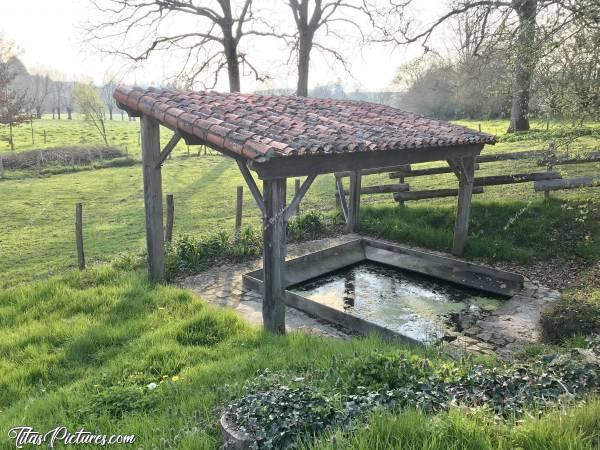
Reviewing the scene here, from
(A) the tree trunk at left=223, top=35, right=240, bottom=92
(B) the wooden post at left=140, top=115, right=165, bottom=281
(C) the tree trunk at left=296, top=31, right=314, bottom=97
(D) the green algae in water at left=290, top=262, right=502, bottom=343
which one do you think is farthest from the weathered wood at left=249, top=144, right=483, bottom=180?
(A) the tree trunk at left=223, top=35, right=240, bottom=92

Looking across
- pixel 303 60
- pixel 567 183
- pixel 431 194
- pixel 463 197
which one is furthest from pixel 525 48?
pixel 303 60

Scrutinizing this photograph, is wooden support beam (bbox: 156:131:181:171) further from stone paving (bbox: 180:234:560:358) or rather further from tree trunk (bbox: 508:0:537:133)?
tree trunk (bbox: 508:0:537:133)

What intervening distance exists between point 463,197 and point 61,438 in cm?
848

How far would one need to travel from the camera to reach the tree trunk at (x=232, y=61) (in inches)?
945

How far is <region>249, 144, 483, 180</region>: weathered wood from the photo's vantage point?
18.6 feet

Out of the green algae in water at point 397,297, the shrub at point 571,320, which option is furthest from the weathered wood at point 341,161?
the shrub at point 571,320

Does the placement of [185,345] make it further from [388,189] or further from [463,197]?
[388,189]

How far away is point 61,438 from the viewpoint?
144 inches

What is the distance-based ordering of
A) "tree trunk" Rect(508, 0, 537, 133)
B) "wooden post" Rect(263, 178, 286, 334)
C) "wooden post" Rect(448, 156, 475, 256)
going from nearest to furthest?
"wooden post" Rect(263, 178, 286, 334) < "tree trunk" Rect(508, 0, 537, 133) < "wooden post" Rect(448, 156, 475, 256)

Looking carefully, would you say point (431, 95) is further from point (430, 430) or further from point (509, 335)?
point (430, 430)

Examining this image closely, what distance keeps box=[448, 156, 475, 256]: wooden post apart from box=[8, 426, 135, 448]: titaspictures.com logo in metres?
7.92

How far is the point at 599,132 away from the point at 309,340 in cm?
588

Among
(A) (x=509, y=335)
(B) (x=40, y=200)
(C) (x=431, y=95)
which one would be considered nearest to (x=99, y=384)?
(A) (x=509, y=335)

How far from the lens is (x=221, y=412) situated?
12.2 feet
